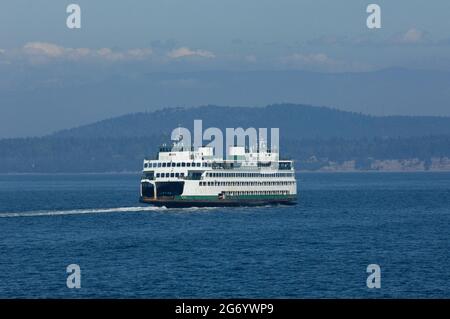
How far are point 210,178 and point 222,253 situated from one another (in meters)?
44.1

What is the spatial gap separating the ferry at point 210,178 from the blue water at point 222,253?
165cm

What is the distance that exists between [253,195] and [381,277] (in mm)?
64638

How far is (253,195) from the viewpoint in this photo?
123875mm

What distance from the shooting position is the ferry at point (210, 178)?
115 m

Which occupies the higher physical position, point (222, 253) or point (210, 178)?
point (210, 178)

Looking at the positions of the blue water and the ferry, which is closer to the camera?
the blue water

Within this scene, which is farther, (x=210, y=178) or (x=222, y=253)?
(x=210, y=178)

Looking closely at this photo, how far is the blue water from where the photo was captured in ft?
182

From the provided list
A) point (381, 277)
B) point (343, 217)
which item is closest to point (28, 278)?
point (381, 277)

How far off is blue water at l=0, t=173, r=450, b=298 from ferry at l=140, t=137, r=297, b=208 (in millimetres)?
1647

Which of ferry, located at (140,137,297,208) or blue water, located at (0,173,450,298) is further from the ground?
ferry, located at (140,137,297,208)

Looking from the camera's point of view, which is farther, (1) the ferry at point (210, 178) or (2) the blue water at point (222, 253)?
(1) the ferry at point (210, 178)

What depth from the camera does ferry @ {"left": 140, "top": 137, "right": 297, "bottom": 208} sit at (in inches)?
4545

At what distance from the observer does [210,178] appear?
11700 centimetres
